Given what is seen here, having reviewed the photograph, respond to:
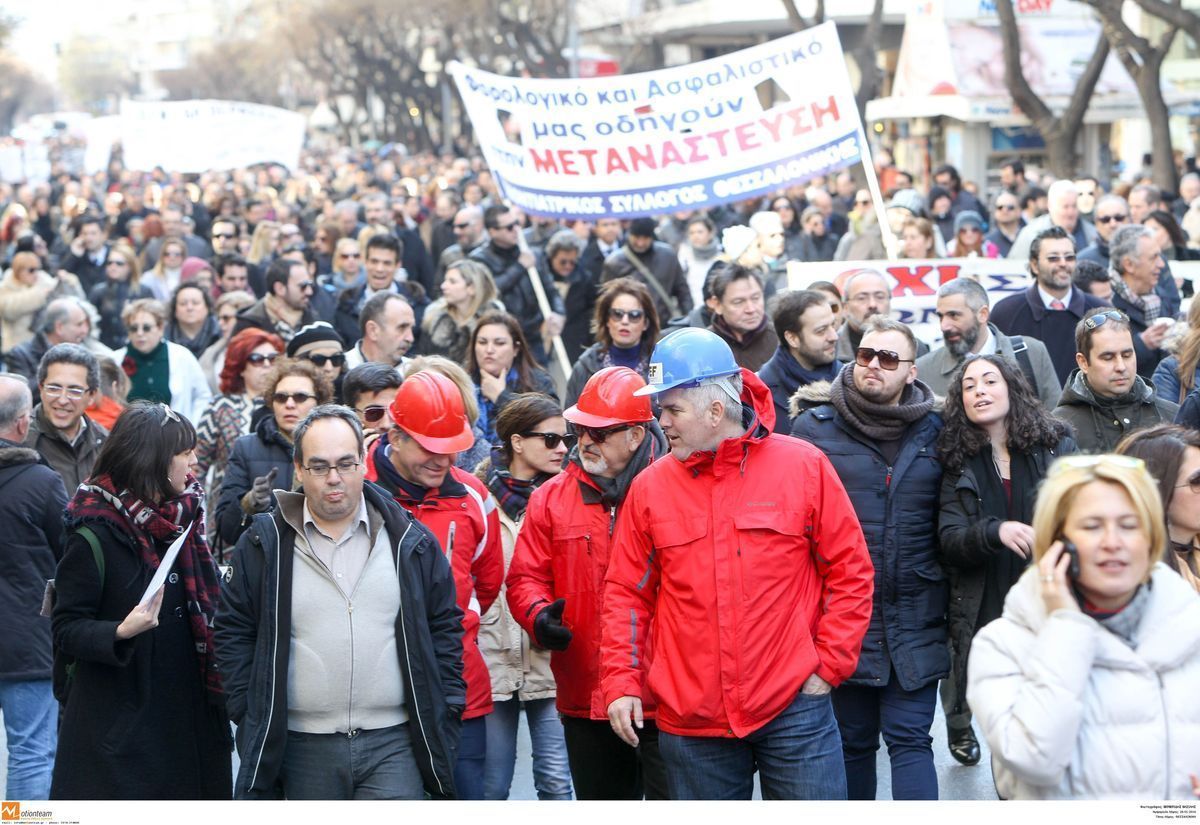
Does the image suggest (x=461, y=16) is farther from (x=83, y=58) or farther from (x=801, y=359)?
(x=83, y=58)

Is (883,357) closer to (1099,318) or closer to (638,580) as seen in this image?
(1099,318)

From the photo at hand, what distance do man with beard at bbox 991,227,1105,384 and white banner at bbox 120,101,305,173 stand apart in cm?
1523

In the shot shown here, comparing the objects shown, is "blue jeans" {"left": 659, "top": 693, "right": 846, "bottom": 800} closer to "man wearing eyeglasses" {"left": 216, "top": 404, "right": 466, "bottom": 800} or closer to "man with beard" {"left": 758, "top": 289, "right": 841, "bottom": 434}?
"man wearing eyeglasses" {"left": 216, "top": 404, "right": 466, "bottom": 800}

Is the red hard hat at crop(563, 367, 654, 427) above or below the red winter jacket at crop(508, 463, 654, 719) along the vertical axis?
above

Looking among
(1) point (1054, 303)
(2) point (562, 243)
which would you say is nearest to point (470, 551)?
(1) point (1054, 303)

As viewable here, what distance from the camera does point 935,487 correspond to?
222 inches

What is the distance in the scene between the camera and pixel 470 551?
539 cm

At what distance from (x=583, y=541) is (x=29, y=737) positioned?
7.00ft

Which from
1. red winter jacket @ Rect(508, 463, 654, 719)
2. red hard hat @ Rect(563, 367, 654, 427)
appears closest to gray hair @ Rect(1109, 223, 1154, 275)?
red hard hat @ Rect(563, 367, 654, 427)

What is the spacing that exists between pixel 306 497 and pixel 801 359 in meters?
2.95

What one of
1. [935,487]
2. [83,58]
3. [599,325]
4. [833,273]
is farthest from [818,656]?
[83,58]

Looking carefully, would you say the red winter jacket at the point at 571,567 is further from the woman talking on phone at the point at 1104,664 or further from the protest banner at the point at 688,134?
the protest banner at the point at 688,134

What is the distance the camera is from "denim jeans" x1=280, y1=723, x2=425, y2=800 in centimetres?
466

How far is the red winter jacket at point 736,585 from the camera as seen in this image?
457 centimetres
